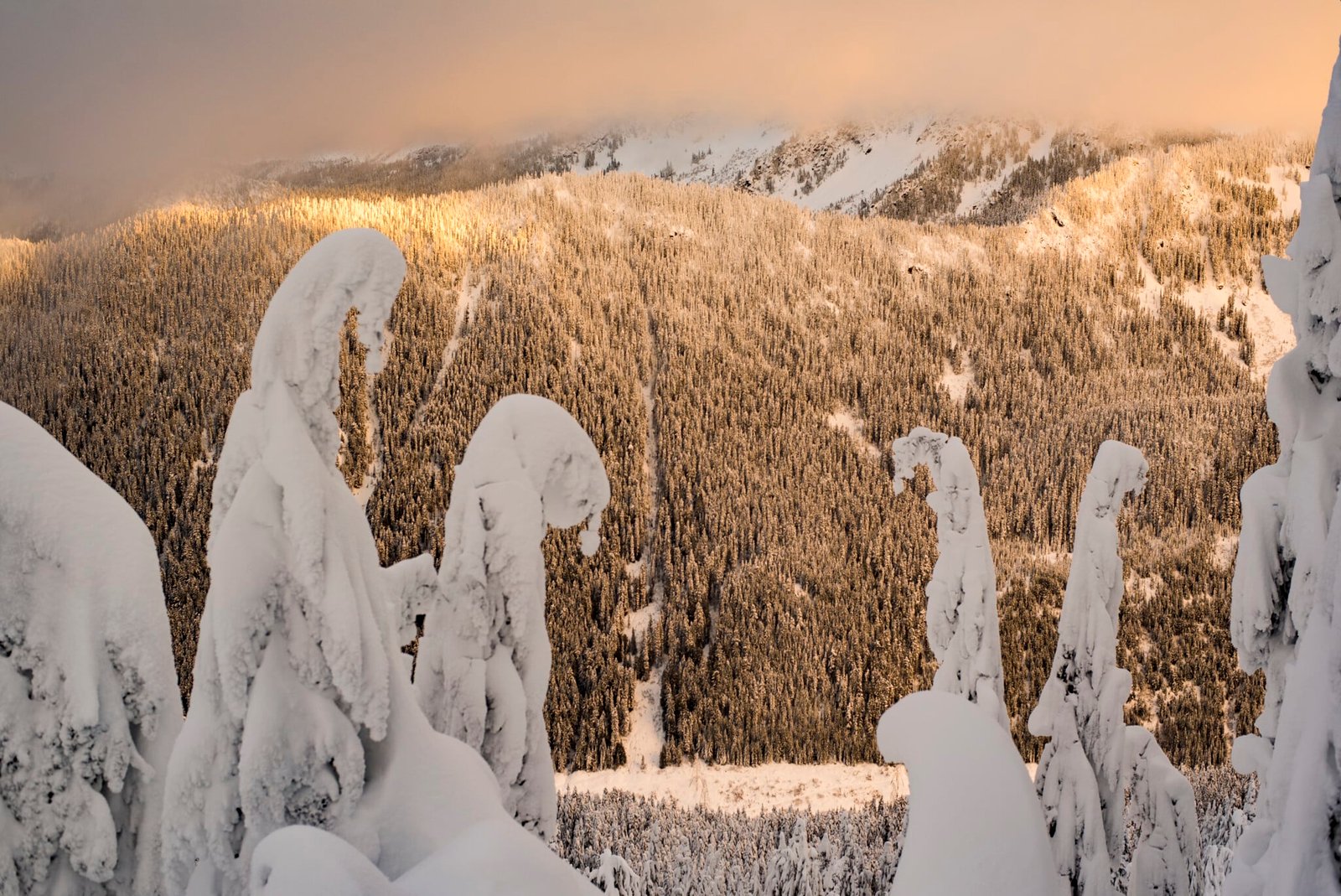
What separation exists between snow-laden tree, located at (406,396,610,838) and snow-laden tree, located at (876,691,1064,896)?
395cm

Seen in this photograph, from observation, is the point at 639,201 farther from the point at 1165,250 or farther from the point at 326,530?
the point at 326,530

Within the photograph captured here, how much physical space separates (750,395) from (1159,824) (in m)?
46.6

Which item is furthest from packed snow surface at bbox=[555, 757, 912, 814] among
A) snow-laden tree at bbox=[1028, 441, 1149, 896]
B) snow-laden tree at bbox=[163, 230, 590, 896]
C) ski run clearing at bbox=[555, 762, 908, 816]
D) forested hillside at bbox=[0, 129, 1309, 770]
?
snow-laden tree at bbox=[163, 230, 590, 896]

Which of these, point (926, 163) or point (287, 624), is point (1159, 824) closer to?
point (287, 624)

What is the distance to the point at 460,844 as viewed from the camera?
3012 millimetres

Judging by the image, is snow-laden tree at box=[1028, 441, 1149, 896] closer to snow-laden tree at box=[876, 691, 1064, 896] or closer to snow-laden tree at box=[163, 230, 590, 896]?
snow-laden tree at box=[163, 230, 590, 896]

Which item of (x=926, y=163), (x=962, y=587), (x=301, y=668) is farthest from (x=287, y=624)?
(x=926, y=163)

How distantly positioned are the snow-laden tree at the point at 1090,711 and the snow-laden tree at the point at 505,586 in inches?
259

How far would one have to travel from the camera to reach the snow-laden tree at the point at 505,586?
616 centimetres

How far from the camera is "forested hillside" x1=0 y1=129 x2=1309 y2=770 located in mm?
38156

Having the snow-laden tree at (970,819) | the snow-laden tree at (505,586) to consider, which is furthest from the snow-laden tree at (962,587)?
the snow-laden tree at (970,819)

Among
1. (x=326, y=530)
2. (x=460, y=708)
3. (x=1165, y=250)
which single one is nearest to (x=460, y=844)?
(x=326, y=530)

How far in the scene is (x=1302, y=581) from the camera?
3.92 m

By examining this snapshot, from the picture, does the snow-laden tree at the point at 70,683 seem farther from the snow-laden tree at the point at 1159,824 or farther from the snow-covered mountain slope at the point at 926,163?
the snow-covered mountain slope at the point at 926,163
